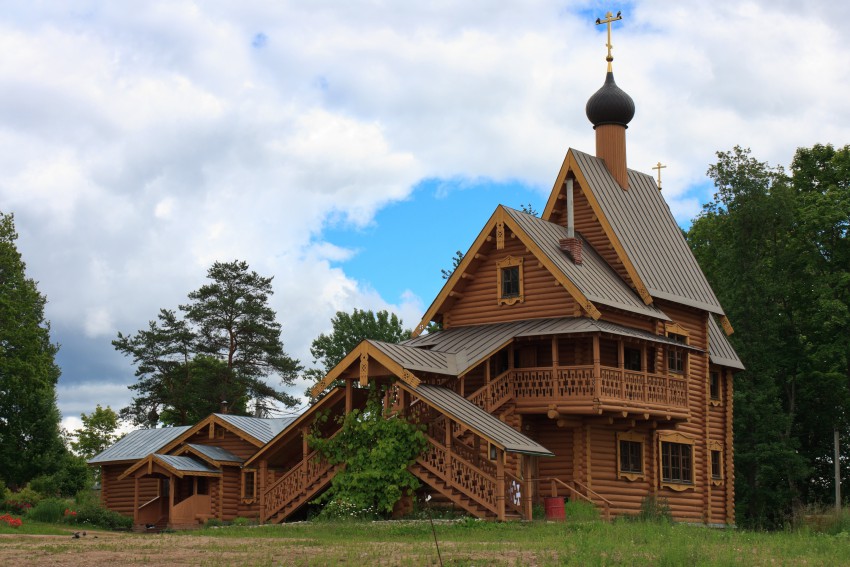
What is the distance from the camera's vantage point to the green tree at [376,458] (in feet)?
97.0

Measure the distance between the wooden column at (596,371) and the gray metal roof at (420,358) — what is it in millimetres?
3911

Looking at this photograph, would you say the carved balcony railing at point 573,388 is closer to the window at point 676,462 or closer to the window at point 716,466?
the window at point 676,462

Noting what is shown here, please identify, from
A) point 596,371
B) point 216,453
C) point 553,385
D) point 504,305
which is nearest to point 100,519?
point 216,453

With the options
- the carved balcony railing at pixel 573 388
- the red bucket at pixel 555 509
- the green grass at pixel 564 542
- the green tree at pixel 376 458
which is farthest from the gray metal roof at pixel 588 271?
the green grass at pixel 564 542

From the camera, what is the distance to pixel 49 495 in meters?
50.5

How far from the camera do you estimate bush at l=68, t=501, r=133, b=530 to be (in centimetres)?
3972

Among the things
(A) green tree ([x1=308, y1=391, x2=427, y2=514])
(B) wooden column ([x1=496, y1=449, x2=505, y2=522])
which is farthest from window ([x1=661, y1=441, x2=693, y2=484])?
(A) green tree ([x1=308, y1=391, x2=427, y2=514])

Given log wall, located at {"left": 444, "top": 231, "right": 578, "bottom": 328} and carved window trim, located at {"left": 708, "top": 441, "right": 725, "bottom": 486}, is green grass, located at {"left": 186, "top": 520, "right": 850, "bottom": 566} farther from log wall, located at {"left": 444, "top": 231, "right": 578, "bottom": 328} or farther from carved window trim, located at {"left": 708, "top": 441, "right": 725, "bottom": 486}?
carved window trim, located at {"left": 708, "top": 441, "right": 725, "bottom": 486}

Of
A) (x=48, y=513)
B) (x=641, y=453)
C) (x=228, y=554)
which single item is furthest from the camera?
(x=48, y=513)

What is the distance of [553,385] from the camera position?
106 ft

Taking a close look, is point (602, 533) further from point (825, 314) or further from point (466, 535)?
point (825, 314)

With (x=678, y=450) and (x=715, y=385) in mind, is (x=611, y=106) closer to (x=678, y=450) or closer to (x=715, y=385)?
(x=715, y=385)

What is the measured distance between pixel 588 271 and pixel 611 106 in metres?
8.41

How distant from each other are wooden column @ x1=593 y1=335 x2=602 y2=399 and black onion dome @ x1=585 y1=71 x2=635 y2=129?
1198 centimetres
